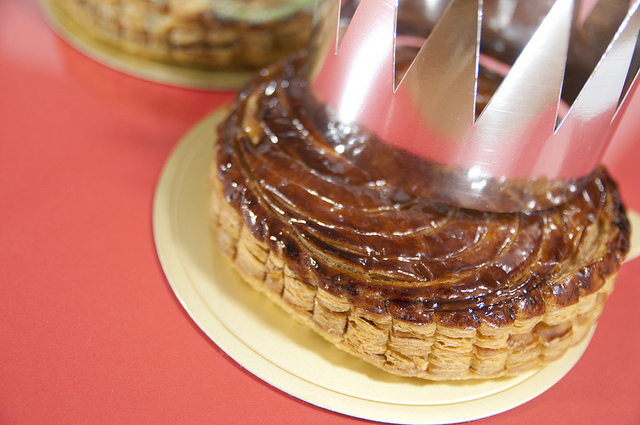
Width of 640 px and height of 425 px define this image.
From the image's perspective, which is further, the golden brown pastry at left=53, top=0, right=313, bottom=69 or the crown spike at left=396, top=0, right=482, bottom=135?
the golden brown pastry at left=53, top=0, right=313, bottom=69

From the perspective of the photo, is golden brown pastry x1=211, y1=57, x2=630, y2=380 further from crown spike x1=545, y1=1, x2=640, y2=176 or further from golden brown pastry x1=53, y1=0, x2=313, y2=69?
golden brown pastry x1=53, y1=0, x2=313, y2=69

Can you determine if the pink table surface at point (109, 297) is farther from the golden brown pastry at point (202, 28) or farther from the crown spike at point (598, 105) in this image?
the crown spike at point (598, 105)

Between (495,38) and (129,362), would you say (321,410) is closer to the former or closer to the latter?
(129,362)

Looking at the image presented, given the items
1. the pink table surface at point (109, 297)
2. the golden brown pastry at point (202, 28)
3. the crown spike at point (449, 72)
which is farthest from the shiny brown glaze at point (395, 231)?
the golden brown pastry at point (202, 28)

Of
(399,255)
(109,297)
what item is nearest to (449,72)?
(399,255)

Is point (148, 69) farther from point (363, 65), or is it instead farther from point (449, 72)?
point (449, 72)

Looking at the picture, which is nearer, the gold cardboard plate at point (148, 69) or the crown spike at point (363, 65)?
the crown spike at point (363, 65)

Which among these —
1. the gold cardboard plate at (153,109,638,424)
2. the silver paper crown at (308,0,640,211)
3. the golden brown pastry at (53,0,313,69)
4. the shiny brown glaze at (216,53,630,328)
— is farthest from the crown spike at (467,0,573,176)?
the golden brown pastry at (53,0,313,69)
